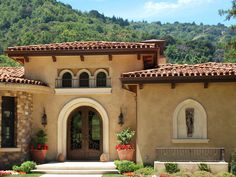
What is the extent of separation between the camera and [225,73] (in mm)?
16781

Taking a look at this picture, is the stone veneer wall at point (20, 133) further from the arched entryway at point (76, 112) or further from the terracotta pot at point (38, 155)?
the arched entryway at point (76, 112)

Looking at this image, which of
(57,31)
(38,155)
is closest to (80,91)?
(38,155)

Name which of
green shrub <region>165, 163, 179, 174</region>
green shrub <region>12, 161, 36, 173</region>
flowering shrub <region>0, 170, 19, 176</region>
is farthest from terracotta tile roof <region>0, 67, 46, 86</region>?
green shrub <region>165, 163, 179, 174</region>

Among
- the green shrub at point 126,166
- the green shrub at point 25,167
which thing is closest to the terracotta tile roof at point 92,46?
the green shrub at point 126,166

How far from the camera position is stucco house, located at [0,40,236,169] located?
17.3 metres

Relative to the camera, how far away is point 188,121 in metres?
17.7

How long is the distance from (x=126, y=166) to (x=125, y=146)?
1517 millimetres

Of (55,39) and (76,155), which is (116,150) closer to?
(76,155)

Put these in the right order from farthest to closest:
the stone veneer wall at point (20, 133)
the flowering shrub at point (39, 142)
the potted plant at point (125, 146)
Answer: the flowering shrub at point (39, 142)
the potted plant at point (125, 146)
the stone veneer wall at point (20, 133)

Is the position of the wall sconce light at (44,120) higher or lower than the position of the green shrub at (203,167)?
higher

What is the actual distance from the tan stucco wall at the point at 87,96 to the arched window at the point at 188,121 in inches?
85.1

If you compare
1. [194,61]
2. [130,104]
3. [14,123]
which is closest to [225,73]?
Result: [130,104]

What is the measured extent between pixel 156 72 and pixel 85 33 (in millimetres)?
45984

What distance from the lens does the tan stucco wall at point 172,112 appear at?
17.3m
